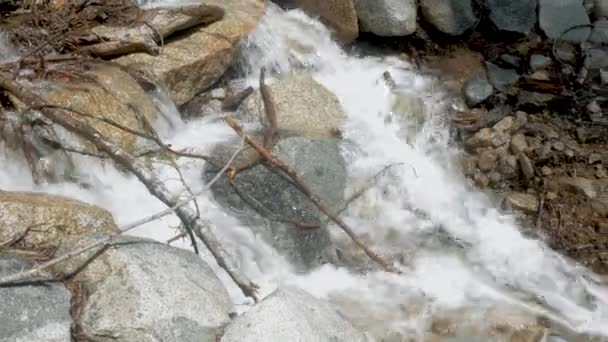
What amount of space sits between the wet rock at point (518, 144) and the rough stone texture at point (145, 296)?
2.81 m

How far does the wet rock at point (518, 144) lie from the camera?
574 cm

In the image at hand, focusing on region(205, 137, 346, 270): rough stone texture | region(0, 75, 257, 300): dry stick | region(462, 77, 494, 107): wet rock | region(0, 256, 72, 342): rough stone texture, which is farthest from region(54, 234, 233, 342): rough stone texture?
region(462, 77, 494, 107): wet rock

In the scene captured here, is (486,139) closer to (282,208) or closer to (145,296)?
(282,208)

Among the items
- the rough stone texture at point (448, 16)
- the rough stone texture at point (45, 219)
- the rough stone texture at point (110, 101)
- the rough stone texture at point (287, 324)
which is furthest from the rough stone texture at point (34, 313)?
the rough stone texture at point (448, 16)

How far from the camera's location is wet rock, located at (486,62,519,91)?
622cm

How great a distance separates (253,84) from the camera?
19.3ft

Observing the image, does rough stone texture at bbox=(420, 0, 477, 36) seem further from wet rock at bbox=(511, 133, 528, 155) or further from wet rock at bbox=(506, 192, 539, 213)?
wet rock at bbox=(506, 192, 539, 213)

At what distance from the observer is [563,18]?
6594 mm

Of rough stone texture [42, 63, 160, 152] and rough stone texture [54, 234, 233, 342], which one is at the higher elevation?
rough stone texture [54, 234, 233, 342]

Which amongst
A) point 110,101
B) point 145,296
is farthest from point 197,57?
point 145,296

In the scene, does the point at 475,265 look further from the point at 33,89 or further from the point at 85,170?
the point at 33,89

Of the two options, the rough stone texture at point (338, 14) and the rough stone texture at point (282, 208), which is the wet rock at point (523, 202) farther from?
the rough stone texture at point (338, 14)

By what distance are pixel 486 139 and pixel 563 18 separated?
55.9 inches

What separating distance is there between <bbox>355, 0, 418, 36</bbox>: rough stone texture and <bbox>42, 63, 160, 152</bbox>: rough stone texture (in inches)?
80.8
